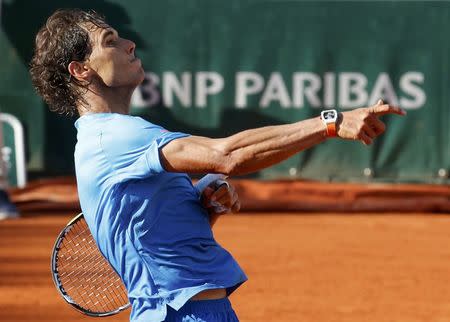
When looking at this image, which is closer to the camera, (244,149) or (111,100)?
(244,149)

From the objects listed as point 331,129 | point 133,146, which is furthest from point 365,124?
point 133,146

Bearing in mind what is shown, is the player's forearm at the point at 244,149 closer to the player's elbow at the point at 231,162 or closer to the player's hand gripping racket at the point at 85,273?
the player's elbow at the point at 231,162

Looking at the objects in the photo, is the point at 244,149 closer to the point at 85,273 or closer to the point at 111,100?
the point at 111,100

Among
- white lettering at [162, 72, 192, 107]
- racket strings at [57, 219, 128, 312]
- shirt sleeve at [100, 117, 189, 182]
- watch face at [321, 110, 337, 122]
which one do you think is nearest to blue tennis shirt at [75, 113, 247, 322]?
shirt sleeve at [100, 117, 189, 182]

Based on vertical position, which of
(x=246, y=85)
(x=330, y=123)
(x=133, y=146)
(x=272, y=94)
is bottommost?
(x=272, y=94)

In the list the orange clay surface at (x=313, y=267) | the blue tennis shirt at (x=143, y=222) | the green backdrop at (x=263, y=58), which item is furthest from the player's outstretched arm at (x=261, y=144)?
the green backdrop at (x=263, y=58)

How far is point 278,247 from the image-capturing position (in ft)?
31.2

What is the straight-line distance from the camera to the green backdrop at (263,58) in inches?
501

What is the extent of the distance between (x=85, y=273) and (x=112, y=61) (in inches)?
48.8

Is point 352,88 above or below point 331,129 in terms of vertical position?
below

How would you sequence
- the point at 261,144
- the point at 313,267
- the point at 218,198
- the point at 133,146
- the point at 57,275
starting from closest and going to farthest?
1. the point at 261,144
2. the point at 133,146
3. the point at 218,198
4. the point at 57,275
5. the point at 313,267

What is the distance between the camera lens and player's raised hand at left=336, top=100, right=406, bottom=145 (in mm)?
2645

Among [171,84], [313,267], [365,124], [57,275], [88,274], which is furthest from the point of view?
[171,84]

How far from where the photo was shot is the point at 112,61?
3211 millimetres
